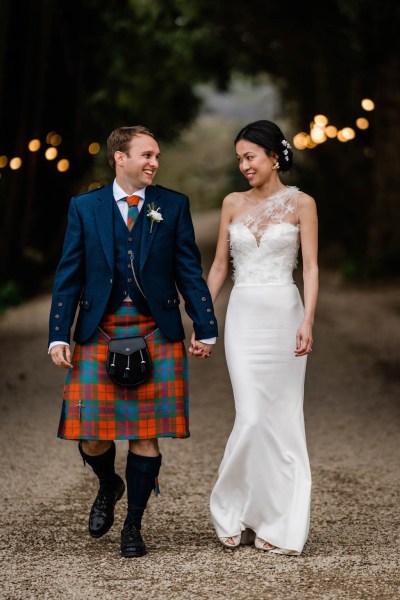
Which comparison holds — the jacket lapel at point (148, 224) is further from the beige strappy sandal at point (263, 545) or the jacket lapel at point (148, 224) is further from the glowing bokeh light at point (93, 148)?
the glowing bokeh light at point (93, 148)

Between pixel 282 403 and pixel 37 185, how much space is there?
14.3m

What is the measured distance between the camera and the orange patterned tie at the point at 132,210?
4676 mm

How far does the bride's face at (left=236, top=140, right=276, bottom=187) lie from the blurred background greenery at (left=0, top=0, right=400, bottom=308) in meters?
7.71

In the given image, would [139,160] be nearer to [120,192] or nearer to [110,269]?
[120,192]

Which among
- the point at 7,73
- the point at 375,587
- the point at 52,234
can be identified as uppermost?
the point at 7,73

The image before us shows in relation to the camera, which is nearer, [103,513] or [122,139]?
[122,139]

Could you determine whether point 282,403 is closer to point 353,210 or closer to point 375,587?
point 375,587

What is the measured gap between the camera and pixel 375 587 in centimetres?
417

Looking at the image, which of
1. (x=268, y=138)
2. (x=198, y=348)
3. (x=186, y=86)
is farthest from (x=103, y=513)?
(x=186, y=86)

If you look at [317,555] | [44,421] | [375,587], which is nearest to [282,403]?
[317,555]

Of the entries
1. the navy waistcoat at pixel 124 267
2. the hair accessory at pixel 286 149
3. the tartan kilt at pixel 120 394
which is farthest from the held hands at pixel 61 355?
the hair accessory at pixel 286 149

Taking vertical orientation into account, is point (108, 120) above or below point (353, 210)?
above

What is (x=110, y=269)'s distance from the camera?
458 cm

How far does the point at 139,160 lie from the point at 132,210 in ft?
0.75
